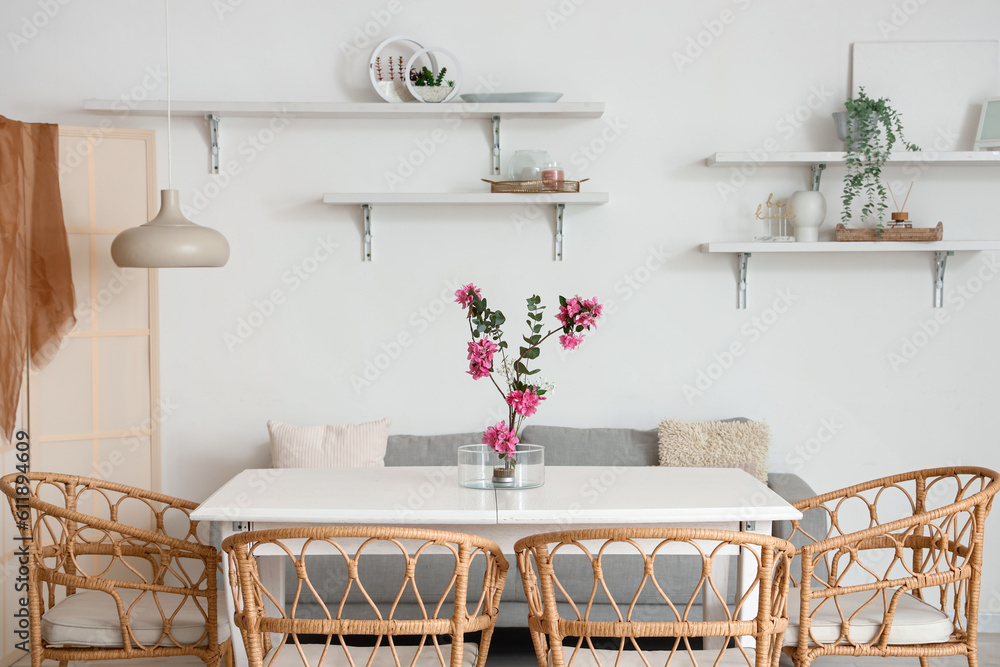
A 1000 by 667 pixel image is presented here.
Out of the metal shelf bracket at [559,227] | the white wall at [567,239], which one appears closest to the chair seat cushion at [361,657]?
the white wall at [567,239]

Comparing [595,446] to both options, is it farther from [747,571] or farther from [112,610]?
[112,610]

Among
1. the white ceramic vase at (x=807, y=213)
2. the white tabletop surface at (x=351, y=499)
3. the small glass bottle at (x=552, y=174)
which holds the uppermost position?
A: the small glass bottle at (x=552, y=174)

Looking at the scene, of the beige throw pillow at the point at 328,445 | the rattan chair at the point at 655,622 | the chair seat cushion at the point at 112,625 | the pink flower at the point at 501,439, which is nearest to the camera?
the rattan chair at the point at 655,622

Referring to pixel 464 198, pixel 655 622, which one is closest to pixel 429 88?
pixel 464 198

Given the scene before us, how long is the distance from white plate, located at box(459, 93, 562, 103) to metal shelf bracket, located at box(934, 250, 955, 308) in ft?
5.24

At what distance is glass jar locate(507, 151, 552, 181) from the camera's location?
10.7 ft

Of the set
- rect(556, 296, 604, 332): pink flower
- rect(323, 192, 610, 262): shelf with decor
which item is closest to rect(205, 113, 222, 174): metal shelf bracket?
rect(323, 192, 610, 262): shelf with decor

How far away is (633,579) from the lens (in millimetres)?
2885

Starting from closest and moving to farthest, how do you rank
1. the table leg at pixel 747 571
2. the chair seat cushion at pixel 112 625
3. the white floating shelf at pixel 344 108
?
the table leg at pixel 747 571 → the chair seat cushion at pixel 112 625 → the white floating shelf at pixel 344 108

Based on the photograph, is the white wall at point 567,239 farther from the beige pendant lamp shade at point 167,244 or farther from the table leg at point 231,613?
the table leg at point 231,613

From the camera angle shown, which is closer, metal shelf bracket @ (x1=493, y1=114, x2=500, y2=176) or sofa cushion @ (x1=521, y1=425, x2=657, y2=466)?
sofa cushion @ (x1=521, y1=425, x2=657, y2=466)

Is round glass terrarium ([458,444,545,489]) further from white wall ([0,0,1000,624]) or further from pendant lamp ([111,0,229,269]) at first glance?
white wall ([0,0,1000,624])

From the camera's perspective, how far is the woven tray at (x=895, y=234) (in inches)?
127

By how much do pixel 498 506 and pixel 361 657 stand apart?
0.46 meters
